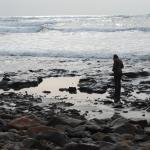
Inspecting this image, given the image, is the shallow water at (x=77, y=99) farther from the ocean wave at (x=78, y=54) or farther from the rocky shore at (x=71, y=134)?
the ocean wave at (x=78, y=54)

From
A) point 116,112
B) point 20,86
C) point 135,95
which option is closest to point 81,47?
point 20,86

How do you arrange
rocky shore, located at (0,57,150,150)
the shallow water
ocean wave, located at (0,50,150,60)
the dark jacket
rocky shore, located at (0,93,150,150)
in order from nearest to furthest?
rocky shore, located at (0,93,150,150) < rocky shore, located at (0,57,150,150) < the shallow water < the dark jacket < ocean wave, located at (0,50,150,60)

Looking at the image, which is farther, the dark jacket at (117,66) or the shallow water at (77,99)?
the dark jacket at (117,66)

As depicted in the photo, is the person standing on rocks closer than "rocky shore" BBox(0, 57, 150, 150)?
No

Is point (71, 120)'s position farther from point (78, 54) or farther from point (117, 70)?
point (78, 54)

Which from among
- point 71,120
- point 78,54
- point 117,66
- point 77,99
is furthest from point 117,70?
point 78,54

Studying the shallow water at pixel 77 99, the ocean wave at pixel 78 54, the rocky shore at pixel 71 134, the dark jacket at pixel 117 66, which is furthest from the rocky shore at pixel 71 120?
the ocean wave at pixel 78 54

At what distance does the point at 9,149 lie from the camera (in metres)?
8.12

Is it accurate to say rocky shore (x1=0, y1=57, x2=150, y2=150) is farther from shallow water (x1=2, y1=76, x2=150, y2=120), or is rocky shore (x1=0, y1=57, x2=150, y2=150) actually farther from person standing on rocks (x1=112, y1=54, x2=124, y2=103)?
person standing on rocks (x1=112, y1=54, x2=124, y2=103)

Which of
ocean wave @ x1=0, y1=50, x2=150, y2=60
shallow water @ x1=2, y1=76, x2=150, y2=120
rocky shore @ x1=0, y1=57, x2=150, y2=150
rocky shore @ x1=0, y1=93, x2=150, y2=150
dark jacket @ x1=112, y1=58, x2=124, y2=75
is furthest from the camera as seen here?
ocean wave @ x1=0, y1=50, x2=150, y2=60

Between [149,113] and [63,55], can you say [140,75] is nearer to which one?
[149,113]

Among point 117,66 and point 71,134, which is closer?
point 71,134

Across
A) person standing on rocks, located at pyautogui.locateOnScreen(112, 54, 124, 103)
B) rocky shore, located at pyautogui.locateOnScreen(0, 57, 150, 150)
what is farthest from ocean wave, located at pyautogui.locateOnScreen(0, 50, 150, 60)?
person standing on rocks, located at pyautogui.locateOnScreen(112, 54, 124, 103)

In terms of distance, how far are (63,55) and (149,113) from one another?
70.1 feet
